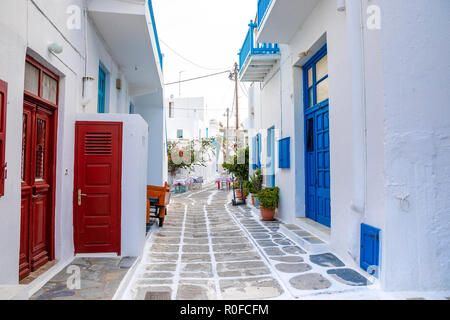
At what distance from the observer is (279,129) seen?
24.7ft

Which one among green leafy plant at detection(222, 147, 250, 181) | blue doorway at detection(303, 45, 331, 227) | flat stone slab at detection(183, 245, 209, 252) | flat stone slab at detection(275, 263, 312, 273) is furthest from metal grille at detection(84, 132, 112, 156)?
green leafy plant at detection(222, 147, 250, 181)

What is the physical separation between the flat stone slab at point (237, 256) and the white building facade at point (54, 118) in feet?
3.94

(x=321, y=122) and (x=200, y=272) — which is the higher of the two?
(x=321, y=122)

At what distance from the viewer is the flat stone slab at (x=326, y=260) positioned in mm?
4098

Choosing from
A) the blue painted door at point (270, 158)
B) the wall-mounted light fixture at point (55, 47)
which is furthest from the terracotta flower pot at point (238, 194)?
the wall-mounted light fixture at point (55, 47)

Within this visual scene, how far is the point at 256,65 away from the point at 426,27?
16.9 feet

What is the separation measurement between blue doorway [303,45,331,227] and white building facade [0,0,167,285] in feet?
10.2

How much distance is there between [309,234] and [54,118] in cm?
436

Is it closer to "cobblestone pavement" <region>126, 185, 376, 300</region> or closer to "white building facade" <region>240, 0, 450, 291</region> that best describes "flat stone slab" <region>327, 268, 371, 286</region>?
"cobblestone pavement" <region>126, 185, 376, 300</region>

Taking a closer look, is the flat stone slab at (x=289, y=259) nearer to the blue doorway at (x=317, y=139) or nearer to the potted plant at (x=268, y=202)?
the blue doorway at (x=317, y=139)

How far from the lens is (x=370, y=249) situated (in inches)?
138

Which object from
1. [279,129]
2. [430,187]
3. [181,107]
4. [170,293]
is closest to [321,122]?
[279,129]
